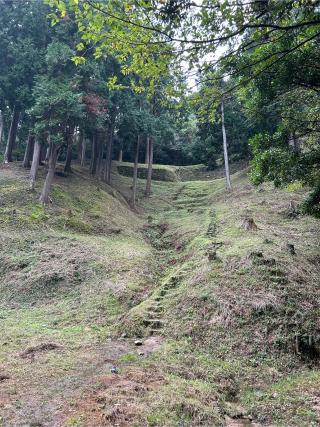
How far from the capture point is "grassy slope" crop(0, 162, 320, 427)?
4688mm

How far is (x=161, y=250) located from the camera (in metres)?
15.6

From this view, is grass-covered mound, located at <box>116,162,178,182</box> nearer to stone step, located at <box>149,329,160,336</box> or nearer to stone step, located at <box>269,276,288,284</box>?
stone step, located at <box>269,276,288,284</box>

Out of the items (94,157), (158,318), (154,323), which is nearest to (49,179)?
(94,157)

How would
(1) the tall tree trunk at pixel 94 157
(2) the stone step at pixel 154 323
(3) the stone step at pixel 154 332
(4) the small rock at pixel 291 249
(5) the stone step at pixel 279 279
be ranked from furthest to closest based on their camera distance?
1. (1) the tall tree trunk at pixel 94 157
2. (4) the small rock at pixel 291 249
3. (5) the stone step at pixel 279 279
4. (2) the stone step at pixel 154 323
5. (3) the stone step at pixel 154 332

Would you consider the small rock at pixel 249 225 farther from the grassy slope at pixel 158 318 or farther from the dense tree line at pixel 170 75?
the dense tree line at pixel 170 75

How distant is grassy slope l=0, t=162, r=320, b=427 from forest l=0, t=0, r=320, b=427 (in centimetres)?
4

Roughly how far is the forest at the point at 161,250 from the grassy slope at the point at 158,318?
0.04m

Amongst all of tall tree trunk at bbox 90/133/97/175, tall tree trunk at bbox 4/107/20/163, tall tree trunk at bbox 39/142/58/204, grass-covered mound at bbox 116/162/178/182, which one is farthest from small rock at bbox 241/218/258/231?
grass-covered mound at bbox 116/162/178/182

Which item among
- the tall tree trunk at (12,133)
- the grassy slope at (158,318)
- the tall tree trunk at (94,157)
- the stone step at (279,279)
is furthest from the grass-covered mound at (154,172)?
the stone step at (279,279)

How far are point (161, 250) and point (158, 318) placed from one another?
289 inches

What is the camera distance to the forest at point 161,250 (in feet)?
14.4

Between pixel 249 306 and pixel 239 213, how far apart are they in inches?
369

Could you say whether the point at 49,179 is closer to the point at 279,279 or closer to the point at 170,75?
the point at 279,279

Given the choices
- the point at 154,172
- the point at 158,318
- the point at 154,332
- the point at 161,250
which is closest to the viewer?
the point at 154,332
